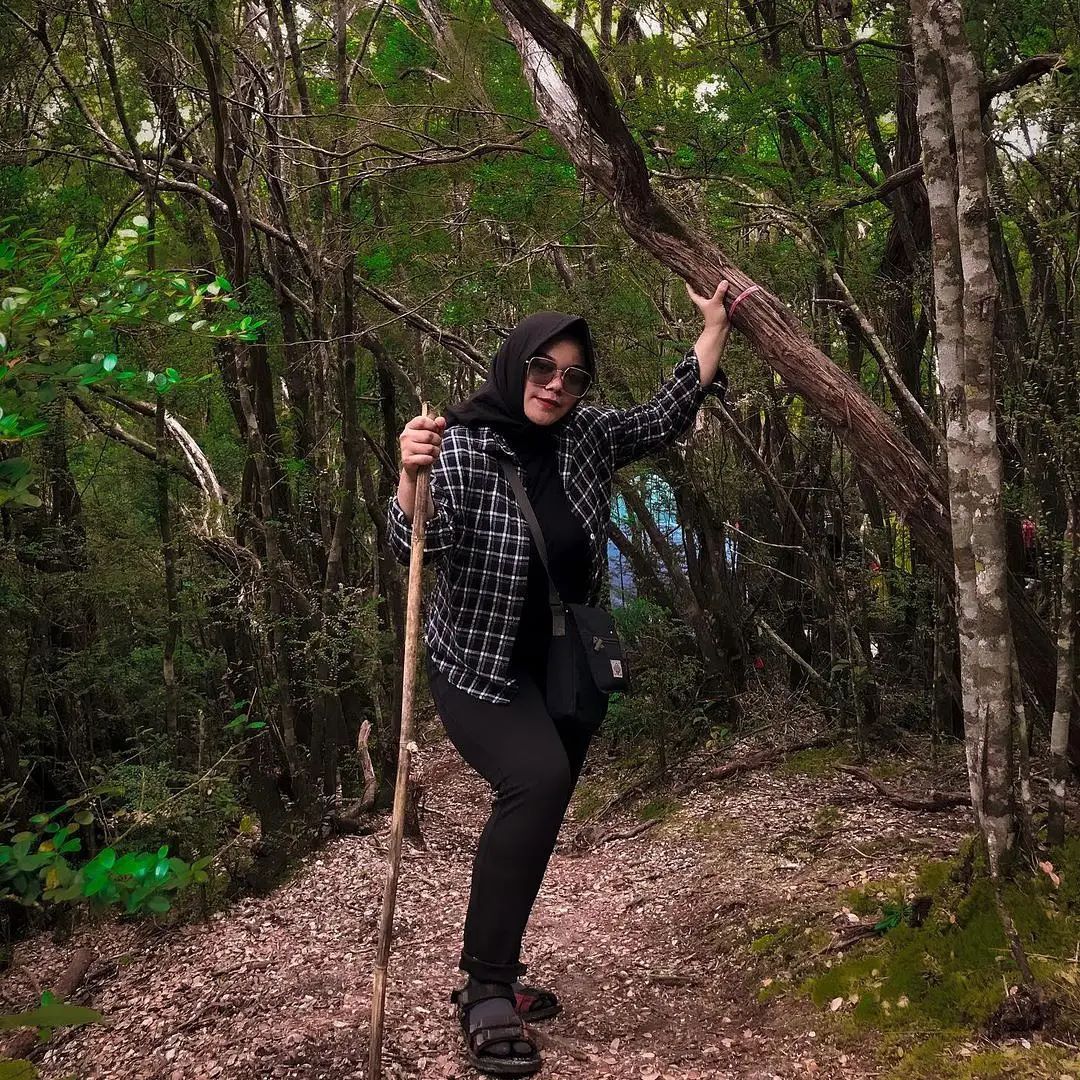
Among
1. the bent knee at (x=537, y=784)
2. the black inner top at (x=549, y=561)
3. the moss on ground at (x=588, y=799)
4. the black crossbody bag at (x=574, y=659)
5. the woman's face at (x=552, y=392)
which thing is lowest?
the moss on ground at (x=588, y=799)

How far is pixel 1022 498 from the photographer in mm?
3664

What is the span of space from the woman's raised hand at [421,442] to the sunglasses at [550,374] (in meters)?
0.47

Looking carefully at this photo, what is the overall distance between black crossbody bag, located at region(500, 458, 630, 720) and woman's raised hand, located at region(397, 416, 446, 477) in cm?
40

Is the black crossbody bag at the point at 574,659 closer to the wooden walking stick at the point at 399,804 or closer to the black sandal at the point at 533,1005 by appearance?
the wooden walking stick at the point at 399,804

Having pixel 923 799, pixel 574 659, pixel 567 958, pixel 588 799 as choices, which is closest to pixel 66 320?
pixel 574 659

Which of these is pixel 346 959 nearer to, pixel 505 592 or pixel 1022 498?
pixel 505 592

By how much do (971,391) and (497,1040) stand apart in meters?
2.42

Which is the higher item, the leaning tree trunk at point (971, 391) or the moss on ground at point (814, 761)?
the leaning tree trunk at point (971, 391)

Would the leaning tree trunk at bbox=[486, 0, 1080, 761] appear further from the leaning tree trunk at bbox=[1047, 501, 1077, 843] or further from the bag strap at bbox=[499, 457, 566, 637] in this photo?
the bag strap at bbox=[499, 457, 566, 637]

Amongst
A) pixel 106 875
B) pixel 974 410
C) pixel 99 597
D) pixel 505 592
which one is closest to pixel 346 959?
pixel 505 592

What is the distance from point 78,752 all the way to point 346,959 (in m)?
4.63

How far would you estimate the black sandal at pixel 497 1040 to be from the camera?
2891 millimetres

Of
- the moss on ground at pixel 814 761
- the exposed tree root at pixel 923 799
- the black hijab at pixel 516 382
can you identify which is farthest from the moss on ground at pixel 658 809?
the black hijab at pixel 516 382

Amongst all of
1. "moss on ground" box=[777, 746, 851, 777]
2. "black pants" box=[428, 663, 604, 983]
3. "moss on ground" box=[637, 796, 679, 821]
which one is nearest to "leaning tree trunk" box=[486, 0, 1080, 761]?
"black pants" box=[428, 663, 604, 983]
